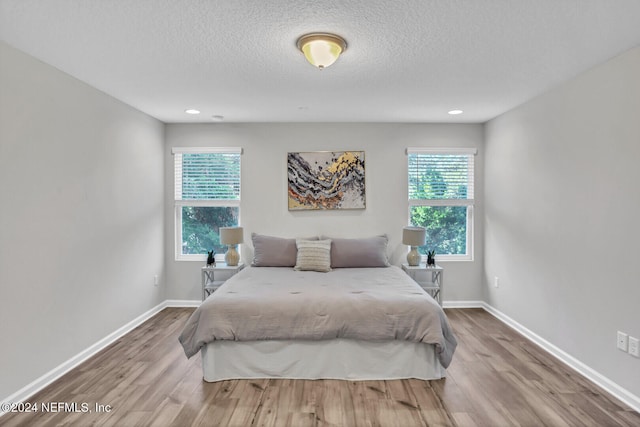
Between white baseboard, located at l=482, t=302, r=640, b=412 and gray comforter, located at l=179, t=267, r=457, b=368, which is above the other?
gray comforter, located at l=179, t=267, r=457, b=368

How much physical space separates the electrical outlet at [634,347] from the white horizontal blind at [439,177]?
2488 mm

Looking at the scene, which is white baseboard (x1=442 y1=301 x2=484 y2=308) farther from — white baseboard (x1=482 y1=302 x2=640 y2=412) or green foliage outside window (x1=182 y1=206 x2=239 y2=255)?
green foliage outside window (x1=182 y1=206 x2=239 y2=255)

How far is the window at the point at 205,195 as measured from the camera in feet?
15.0

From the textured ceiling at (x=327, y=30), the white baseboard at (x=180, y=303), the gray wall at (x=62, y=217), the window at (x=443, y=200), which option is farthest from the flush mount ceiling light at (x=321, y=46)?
the white baseboard at (x=180, y=303)

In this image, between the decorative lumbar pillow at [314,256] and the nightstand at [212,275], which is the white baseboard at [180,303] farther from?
the decorative lumbar pillow at [314,256]

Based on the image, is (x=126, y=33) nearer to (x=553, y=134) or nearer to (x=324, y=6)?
(x=324, y=6)

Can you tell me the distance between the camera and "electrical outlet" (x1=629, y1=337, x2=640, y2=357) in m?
2.27

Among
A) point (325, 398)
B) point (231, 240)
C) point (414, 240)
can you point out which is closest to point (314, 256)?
point (231, 240)

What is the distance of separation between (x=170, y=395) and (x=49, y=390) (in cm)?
92

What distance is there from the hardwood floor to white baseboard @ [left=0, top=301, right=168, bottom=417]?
0.20 ft

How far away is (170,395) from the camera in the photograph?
7.91 ft

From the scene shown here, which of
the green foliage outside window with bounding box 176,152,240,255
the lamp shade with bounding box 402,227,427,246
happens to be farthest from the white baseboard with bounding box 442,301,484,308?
the green foliage outside window with bounding box 176,152,240,255

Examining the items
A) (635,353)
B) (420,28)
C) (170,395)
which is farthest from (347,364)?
(420,28)

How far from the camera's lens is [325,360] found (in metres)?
2.63
